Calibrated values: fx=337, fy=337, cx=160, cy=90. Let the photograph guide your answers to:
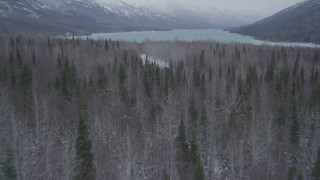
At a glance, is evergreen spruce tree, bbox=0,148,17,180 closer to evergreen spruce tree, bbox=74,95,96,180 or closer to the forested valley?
the forested valley

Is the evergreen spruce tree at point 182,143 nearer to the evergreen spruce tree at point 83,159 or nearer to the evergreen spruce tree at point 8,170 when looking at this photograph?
the evergreen spruce tree at point 83,159

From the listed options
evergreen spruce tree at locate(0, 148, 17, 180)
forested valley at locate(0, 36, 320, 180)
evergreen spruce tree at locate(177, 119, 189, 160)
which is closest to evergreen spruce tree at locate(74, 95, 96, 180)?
forested valley at locate(0, 36, 320, 180)

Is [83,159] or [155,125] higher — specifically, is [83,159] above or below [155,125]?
above

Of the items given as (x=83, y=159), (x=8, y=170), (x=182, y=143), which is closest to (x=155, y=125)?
(x=182, y=143)

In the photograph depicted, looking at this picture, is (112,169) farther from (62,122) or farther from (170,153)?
(62,122)

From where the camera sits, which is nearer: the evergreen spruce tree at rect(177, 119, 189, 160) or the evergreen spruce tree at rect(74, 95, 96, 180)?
the evergreen spruce tree at rect(74, 95, 96, 180)

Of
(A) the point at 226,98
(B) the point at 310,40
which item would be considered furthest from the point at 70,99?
(B) the point at 310,40

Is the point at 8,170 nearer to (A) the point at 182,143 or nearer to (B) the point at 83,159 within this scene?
(B) the point at 83,159

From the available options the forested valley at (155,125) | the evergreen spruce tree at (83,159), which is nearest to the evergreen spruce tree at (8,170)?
the forested valley at (155,125)
